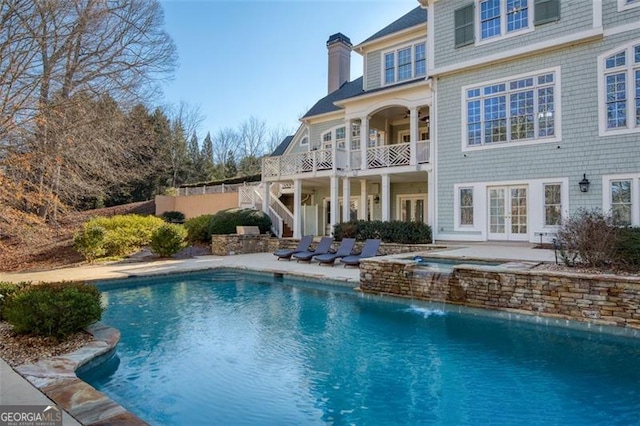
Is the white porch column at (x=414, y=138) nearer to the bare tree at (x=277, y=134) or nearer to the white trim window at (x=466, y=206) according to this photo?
the white trim window at (x=466, y=206)

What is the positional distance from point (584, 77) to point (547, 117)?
1.52m

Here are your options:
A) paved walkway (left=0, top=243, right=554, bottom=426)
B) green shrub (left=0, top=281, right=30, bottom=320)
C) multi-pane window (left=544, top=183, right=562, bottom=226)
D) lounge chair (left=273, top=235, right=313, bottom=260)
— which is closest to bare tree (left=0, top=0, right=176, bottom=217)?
paved walkway (left=0, top=243, right=554, bottom=426)

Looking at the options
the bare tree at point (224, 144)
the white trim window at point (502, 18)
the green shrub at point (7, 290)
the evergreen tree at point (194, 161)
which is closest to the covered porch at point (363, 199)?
the white trim window at point (502, 18)

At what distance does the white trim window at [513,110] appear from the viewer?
43.8 feet

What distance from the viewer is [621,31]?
12.1 m

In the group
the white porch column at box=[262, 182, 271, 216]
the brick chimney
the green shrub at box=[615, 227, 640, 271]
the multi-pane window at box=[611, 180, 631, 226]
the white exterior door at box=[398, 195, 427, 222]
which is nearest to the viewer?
the green shrub at box=[615, 227, 640, 271]

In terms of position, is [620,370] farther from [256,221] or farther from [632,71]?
[256,221]

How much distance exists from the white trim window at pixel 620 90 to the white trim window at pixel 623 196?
144 centimetres

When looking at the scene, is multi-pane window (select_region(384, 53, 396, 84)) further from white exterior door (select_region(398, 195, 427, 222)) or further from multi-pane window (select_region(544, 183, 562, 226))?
multi-pane window (select_region(544, 183, 562, 226))

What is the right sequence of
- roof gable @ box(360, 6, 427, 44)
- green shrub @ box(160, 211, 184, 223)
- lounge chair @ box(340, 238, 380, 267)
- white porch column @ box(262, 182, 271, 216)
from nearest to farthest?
lounge chair @ box(340, 238, 380, 267) < roof gable @ box(360, 6, 427, 44) < white porch column @ box(262, 182, 271, 216) < green shrub @ box(160, 211, 184, 223)

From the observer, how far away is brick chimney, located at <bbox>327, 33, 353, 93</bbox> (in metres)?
22.9

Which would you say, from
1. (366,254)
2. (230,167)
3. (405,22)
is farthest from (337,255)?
(230,167)

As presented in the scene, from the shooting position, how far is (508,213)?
1421cm

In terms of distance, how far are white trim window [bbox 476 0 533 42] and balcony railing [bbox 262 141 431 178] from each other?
4535 millimetres
